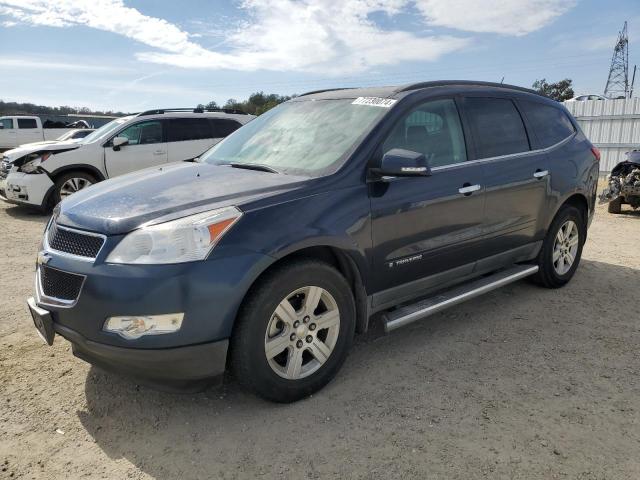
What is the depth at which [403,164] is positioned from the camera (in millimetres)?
3062

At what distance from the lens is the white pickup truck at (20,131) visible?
2388 cm

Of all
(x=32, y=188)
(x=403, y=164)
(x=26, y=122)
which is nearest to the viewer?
(x=403, y=164)

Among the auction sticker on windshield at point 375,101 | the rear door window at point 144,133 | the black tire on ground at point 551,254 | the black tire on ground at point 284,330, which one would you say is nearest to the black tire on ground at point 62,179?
the rear door window at point 144,133

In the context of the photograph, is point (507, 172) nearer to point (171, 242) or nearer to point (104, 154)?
point (171, 242)

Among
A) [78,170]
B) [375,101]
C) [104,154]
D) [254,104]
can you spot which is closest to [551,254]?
[375,101]

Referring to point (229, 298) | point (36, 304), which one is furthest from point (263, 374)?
point (36, 304)

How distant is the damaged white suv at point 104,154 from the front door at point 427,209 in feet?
18.5

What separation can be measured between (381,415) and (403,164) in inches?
57.7

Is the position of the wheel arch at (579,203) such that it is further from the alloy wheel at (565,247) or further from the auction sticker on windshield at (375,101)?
the auction sticker on windshield at (375,101)

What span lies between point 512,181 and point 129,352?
3173 millimetres

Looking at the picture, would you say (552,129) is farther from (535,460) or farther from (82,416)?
(82,416)

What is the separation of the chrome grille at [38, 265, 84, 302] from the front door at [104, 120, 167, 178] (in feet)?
23.1

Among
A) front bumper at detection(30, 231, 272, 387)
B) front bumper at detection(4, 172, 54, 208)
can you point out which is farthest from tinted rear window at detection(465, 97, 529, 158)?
front bumper at detection(4, 172, 54, 208)

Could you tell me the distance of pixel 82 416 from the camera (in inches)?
114
